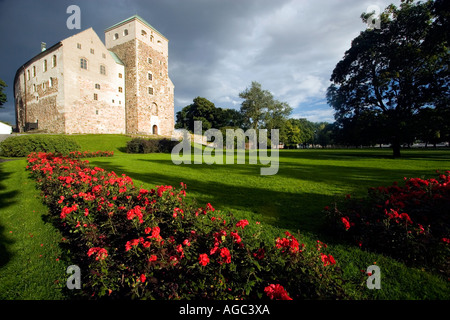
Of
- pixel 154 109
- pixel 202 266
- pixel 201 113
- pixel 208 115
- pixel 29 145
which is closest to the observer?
pixel 202 266

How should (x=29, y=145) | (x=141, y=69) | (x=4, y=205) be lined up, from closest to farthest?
(x=4, y=205) < (x=29, y=145) < (x=141, y=69)

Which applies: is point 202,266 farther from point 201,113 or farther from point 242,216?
point 201,113

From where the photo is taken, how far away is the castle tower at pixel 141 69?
31883 millimetres

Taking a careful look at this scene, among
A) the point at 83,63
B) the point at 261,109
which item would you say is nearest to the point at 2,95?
the point at 83,63

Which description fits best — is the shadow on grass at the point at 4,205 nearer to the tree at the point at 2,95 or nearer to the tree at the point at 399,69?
the tree at the point at 399,69

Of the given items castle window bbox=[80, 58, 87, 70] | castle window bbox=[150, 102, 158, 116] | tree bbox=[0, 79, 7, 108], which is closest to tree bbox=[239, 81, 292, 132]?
castle window bbox=[150, 102, 158, 116]

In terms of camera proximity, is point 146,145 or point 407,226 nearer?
point 407,226

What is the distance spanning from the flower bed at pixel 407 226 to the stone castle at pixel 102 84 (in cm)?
3398

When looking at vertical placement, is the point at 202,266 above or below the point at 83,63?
below

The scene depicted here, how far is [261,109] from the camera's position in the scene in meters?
42.9

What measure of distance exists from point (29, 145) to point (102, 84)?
20.8 meters

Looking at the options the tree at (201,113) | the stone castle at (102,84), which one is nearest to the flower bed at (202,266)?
the stone castle at (102,84)

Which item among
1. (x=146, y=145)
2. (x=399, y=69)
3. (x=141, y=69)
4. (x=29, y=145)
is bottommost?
(x=29, y=145)
